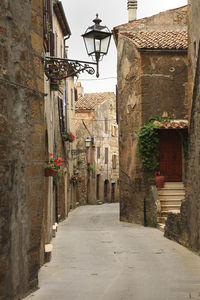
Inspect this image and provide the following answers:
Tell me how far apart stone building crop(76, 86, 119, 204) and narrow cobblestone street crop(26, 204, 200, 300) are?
21305mm

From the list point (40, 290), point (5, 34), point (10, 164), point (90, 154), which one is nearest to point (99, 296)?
point (40, 290)

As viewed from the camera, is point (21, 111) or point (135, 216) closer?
point (21, 111)

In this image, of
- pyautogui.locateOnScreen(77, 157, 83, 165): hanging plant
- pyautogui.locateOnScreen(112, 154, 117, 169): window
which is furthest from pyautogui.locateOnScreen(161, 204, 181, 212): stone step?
pyautogui.locateOnScreen(112, 154, 117, 169): window

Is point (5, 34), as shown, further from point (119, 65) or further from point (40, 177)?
point (119, 65)

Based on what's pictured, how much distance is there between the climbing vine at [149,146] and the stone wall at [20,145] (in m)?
10.6

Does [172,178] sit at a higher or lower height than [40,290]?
higher

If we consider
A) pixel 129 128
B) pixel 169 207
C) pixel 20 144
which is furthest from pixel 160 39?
pixel 20 144

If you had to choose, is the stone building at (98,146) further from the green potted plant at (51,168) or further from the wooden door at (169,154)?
the green potted plant at (51,168)

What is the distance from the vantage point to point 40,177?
18.2 feet

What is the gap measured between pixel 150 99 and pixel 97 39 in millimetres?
9476

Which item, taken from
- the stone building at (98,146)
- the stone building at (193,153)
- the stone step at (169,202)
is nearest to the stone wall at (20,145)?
the stone building at (193,153)

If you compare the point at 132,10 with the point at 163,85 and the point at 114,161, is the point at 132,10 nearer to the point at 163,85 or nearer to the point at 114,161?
the point at 163,85

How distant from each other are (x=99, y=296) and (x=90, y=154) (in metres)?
27.9

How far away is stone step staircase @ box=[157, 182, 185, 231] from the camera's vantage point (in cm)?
1468
